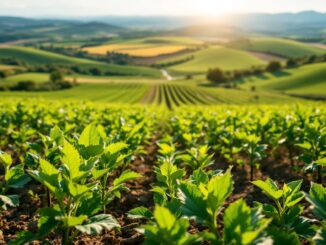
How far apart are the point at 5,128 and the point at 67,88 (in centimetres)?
9629

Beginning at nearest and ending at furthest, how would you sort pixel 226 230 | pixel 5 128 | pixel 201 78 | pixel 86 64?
1. pixel 226 230
2. pixel 5 128
3. pixel 201 78
4. pixel 86 64

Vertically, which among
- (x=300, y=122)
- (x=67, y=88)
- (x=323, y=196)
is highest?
(x=323, y=196)

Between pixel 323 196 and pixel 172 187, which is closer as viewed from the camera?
pixel 323 196

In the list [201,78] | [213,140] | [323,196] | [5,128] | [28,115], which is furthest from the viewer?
[201,78]

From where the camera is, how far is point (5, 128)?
10.3m

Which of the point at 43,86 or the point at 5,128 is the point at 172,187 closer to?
the point at 5,128

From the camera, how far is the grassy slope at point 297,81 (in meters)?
96.2

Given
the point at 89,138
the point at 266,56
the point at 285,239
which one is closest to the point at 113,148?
the point at 89,138

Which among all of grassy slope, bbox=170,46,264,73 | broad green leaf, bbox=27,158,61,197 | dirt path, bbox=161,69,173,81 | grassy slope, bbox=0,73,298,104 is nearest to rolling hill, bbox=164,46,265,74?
grassy slope, bbox=170,46,264,73

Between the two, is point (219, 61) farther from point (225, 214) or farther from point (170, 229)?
point (170, 229)

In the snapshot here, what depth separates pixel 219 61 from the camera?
175875mm

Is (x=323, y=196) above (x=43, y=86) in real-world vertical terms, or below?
above

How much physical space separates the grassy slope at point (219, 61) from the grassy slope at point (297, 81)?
3495 cm

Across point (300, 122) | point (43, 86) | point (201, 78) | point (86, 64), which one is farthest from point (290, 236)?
point (86, 64)
